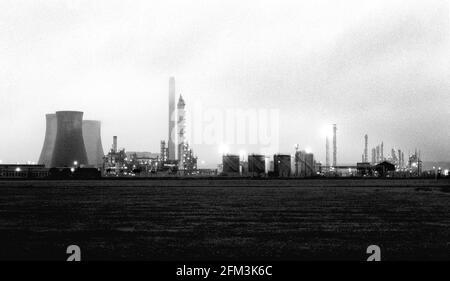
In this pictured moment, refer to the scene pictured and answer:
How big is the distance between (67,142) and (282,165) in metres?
63.2

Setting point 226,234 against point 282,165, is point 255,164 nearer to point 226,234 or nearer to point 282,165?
point 282,165

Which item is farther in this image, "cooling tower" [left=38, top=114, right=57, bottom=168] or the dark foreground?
"cooling tower" [left=38, top=114, right=57, bottom=168]

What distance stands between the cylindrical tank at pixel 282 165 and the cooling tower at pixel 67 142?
5904 cm

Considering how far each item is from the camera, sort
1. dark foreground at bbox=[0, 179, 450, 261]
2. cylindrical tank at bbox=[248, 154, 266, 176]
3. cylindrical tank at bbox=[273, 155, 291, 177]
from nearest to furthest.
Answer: dark foreground at bbox=[0, 179, 450, 261] < cylindrical tank at bbox=[273, 155, 291, 177] < cylindrical tank at bbox=[248, 154, 266, 176]

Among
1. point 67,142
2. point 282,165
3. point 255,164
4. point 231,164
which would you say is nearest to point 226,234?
point 282,165

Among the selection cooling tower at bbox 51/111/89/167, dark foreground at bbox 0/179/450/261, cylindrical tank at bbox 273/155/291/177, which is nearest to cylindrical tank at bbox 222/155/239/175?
cylindrical tank at bbox 273/155/291/177

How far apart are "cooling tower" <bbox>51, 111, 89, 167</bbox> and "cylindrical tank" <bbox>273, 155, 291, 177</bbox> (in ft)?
194

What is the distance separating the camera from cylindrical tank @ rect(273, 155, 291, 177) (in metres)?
143

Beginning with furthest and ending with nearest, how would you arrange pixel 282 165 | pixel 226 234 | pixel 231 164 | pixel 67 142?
pixel 67 142 → pixel 231 164 → pixel 282 165 → pixel 226 234

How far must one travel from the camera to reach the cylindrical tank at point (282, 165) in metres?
143

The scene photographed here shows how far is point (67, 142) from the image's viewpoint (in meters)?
160

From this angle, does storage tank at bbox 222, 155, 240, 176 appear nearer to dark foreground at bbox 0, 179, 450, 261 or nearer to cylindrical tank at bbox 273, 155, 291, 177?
cylindrical tank at bbox 273, 155, 291, 177
